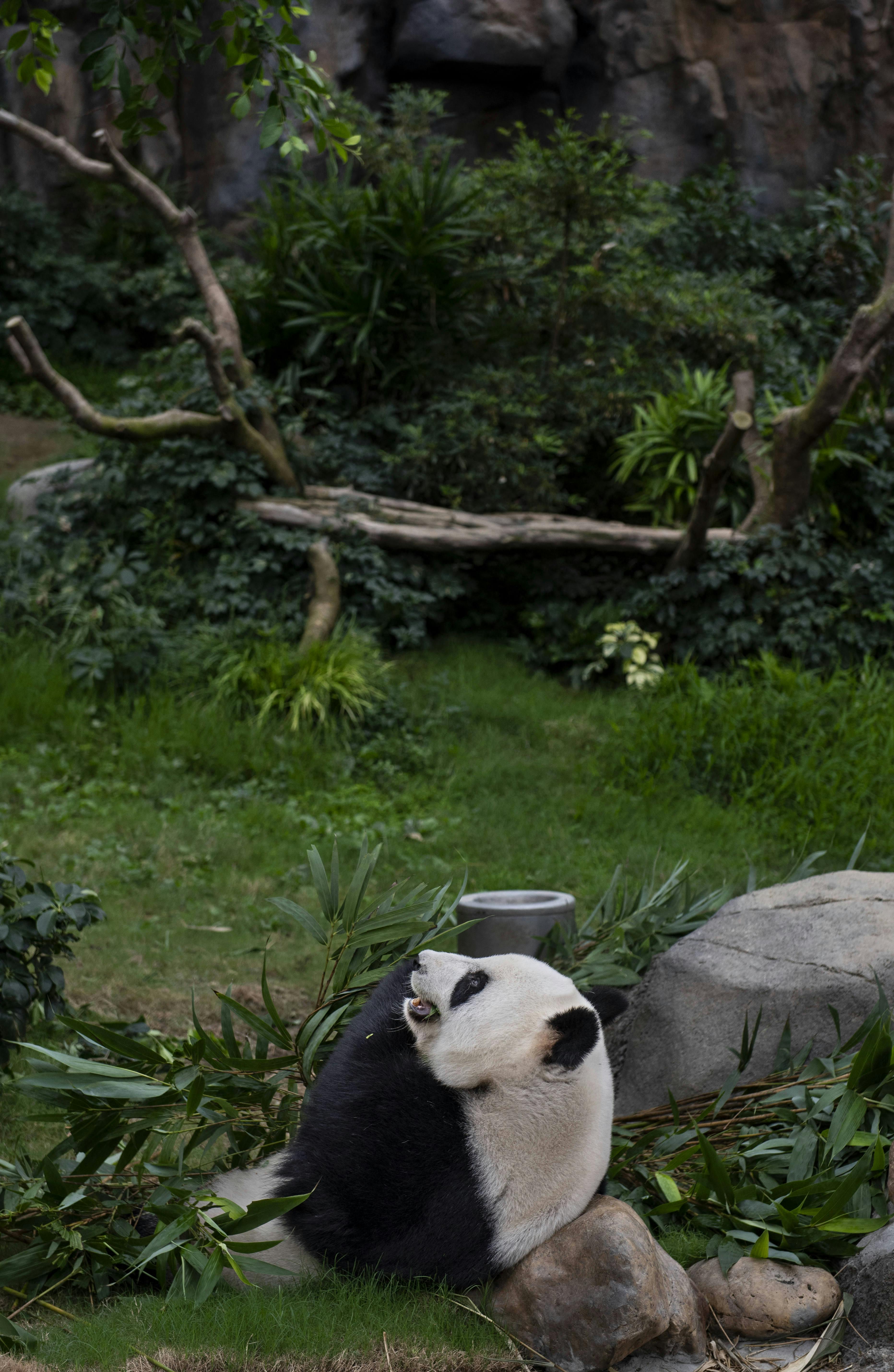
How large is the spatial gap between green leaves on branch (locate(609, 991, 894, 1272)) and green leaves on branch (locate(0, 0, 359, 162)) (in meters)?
2.87

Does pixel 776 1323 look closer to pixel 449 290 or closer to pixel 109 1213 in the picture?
pixel 109 1213

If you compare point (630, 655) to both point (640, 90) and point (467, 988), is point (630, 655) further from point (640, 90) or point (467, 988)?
point (640, 90)

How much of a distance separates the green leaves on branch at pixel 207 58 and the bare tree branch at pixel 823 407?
15.9 feet

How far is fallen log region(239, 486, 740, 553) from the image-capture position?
841 centimetres

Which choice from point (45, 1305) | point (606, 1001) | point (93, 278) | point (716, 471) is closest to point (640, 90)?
point (93, 278)

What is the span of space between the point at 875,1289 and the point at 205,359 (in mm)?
8066

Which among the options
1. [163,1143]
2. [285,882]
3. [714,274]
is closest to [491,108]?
[714,274]

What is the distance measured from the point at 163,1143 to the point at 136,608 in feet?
17.5

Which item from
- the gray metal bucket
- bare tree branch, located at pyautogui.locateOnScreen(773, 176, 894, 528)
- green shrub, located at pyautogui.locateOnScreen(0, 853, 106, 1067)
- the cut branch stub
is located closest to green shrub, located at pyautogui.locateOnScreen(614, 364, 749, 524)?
bare tree branch, located at pyautogui.locateOnScreen(773, 176, 894, 528)

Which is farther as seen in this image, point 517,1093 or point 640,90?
point 640,90

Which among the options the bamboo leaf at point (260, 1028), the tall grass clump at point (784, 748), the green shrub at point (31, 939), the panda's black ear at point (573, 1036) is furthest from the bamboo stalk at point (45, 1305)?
the tall grass clump at point (784, 748)

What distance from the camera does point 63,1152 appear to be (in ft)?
8.46

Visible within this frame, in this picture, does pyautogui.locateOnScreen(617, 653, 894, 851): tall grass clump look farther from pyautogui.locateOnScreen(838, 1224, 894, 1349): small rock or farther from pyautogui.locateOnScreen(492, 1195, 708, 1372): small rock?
pyautogui.locateOnScreen(492, 1195, 708, 1372): small rock

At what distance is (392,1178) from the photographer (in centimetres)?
225
